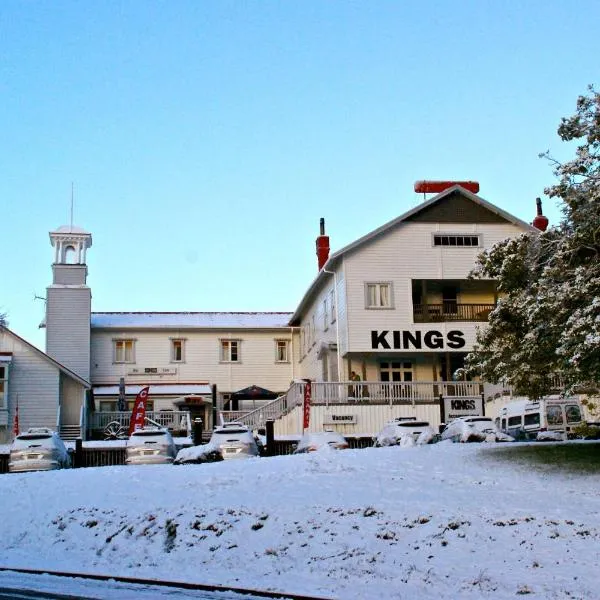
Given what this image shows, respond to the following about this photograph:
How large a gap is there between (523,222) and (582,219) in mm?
23831

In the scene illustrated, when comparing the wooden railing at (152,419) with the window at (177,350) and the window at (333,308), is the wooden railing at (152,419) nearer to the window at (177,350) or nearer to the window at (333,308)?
the window at (177,350)

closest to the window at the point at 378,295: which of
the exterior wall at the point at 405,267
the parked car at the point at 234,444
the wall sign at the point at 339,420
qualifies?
the exterior wall at the point at 405,267

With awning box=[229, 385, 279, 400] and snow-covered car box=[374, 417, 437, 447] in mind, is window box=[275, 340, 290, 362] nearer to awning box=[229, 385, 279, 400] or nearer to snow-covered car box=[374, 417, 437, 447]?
awning box=[229, 385, 279, 400]

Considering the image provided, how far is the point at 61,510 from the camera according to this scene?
1952 centimetres

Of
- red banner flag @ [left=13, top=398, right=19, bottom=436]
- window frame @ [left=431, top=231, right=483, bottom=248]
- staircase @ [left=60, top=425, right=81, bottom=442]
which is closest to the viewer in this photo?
red banner flag @ [left=13, top=398, right=19, bottom=436]

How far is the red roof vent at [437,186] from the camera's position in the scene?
4616 cm

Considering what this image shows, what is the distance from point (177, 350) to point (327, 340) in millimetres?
11091

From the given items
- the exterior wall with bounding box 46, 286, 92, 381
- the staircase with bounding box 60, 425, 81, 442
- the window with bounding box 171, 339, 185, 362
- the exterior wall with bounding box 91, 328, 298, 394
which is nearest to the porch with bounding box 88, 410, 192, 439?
the staircase with bounding box 60, 425, 81, 442

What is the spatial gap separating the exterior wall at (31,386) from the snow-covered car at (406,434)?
2086cm

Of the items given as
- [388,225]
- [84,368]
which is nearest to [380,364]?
[388,225]

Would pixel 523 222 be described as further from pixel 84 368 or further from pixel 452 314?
pixel 84 368

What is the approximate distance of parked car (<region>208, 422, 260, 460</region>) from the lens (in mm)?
26844

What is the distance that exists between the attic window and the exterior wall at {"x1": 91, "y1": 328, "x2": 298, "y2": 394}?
13.7 metres

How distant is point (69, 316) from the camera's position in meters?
50.6
